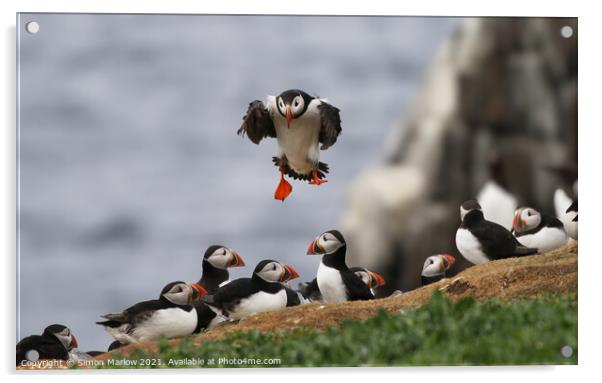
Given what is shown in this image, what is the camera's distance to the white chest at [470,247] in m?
8.77

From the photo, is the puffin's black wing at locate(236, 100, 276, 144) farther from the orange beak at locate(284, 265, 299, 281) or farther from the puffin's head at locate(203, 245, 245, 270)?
the orange beak at locate(284, 265, 299, 281)

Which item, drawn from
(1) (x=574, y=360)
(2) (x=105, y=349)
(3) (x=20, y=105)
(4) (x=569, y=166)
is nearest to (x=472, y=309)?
(1) (x=574, y=360)

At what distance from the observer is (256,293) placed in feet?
27.9

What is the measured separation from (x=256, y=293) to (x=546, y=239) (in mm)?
2774

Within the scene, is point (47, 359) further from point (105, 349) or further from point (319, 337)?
point (319, 337)

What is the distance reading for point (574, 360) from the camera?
8.10 metres

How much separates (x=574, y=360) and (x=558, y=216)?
4.66 ft

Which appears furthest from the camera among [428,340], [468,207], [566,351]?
[468,207]

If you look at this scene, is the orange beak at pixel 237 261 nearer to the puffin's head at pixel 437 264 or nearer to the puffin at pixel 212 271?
the puffin at pixel 212 271

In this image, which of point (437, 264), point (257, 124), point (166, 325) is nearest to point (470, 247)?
point (437, 264)

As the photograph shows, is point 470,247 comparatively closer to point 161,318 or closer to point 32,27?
point 161,318

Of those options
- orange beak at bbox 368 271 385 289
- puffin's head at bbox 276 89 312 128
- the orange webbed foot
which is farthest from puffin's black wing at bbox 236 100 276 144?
orange beak at bbox 368 271 385 289

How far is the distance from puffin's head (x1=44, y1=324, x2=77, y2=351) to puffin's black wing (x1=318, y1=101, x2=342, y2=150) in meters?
2.81

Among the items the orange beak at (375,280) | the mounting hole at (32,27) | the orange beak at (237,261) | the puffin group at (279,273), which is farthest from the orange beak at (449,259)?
the mounting hole at (32,27)
